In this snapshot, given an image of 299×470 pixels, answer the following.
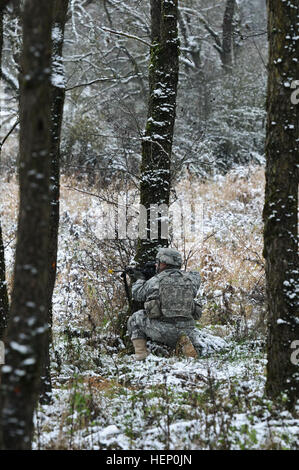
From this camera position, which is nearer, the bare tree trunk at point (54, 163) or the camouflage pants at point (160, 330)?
the bare tree trunk at point (54, 163)

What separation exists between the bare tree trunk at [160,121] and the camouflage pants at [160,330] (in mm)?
781

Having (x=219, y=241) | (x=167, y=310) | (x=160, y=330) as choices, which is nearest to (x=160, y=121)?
(x=167, y=310)

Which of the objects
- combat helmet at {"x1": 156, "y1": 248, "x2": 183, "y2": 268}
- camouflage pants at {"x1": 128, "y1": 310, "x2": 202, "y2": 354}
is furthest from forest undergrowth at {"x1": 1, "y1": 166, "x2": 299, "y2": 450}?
combat helmet at {"x1": 156, "y1": 248, "x2": 183, "y2": 268}

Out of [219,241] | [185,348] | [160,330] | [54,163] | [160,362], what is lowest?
[160,362]

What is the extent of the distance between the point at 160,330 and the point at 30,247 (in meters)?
3.73

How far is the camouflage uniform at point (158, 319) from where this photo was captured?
6.09 metres

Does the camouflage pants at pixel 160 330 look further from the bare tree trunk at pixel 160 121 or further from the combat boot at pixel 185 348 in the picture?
the bare tree trunk at pixel 160 121

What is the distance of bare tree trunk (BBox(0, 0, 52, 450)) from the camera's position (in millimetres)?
2686

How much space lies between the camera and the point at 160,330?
6.22 metres

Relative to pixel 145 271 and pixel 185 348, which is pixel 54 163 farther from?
pixel 185 348

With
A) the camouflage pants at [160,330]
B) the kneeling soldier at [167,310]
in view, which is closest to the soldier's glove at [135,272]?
the kneeling soldier at [167,310]

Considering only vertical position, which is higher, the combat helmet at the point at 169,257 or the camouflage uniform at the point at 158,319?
the combat helmet at the point at 169,257
